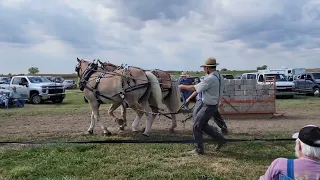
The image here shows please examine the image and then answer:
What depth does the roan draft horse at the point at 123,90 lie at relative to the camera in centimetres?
955

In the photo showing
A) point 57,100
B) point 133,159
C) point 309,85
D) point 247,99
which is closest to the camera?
point 133,159

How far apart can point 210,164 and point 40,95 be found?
64.6ft

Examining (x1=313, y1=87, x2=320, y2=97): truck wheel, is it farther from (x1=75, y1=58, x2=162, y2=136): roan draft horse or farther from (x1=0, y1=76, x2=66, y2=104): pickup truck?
(x1=75, y1=58, x2=162, y2=136): roan draft horse

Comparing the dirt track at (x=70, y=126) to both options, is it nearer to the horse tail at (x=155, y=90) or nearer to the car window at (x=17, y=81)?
the horse tail at (x=155, y=90)

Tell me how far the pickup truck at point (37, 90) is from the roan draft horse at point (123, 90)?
1527cm

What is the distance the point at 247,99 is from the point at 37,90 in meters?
15.0

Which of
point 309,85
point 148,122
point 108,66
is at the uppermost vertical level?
point 108,66

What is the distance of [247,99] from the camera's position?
14500mm

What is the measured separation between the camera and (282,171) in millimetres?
3146

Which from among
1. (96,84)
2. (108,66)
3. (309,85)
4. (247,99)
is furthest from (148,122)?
(309,85)

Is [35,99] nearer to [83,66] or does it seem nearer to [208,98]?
[83,66]

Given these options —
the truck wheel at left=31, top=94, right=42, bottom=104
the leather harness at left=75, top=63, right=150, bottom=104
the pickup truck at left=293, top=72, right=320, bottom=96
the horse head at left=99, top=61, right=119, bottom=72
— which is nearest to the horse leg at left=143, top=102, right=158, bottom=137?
the leather harness at left=75, top=63, right=150, bottom=104

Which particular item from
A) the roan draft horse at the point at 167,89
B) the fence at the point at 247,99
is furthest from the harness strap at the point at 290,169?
the fence at the point at 247,99

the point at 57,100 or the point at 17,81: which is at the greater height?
the point at 17,81
